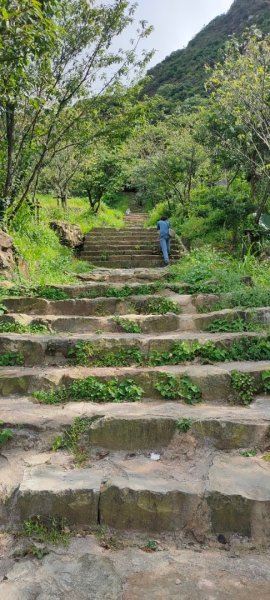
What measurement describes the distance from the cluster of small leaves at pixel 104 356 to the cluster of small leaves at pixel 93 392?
0.48 meters

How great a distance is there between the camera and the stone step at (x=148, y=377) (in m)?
4.05

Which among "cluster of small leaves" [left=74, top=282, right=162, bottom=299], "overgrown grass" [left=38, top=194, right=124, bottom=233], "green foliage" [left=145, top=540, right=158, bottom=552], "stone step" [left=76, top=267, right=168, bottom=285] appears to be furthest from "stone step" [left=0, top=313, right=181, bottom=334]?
"overgrown grass" [left=38, top=194, right=124, bottom=233]

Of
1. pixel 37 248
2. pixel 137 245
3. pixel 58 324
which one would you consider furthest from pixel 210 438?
pixel 137 245

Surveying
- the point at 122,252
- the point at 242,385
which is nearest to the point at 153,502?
the point at 242,385

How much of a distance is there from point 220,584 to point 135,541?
61 cm

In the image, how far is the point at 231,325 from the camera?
527 cm

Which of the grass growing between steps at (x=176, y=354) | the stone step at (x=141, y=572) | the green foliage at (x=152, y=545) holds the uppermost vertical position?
the grass growing between steps at (x=176, y=354)

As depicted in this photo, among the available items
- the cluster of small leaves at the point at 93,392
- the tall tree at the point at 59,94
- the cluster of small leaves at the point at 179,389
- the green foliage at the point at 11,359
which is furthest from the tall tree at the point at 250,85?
the green foliage at the point at 11,359

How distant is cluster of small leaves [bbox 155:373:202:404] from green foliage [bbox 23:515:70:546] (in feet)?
5.11

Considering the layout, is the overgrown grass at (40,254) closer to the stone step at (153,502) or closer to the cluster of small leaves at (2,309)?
the cluster of small leaves at (2,309)

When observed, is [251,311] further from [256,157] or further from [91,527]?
[256,157]

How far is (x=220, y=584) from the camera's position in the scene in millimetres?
2248

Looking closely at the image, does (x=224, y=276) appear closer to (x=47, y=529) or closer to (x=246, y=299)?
(x=246, y=299)

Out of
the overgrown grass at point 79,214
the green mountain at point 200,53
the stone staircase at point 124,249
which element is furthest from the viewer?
the green mountain at point 200,53
